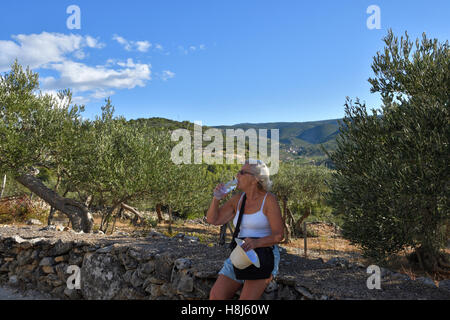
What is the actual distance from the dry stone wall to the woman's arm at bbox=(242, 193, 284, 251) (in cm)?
149

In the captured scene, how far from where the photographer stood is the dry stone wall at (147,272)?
496 cm

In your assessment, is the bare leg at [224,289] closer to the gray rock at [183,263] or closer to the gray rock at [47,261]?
the gray rock at [183,263]

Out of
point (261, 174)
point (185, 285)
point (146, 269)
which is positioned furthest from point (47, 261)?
point (261, 174)

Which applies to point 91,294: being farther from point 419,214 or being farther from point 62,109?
point 62,109

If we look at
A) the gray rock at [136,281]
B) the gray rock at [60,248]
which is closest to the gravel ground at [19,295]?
the gray rock at [60,248]

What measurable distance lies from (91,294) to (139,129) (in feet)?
36.3

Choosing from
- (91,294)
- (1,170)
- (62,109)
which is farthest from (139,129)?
(91,294)

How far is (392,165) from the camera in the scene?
7.35 m

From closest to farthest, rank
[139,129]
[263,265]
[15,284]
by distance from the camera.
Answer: [263,265]
[15,284]
[139,129]

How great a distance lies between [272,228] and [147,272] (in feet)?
12.0

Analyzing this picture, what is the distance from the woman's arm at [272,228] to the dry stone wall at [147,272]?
1488mm

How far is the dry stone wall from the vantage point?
4.96m

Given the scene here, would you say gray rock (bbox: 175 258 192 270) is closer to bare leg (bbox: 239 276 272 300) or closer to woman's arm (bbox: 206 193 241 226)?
woman's arm (bbox: 206 193 241 226)

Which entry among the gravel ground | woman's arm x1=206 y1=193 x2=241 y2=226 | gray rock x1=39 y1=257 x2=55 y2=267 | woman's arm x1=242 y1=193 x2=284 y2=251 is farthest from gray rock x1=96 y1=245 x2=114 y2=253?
woman's arm x1=242 y1=193 x2=284 y2=251
